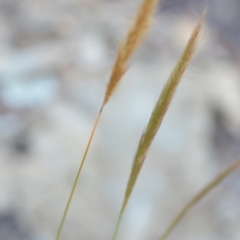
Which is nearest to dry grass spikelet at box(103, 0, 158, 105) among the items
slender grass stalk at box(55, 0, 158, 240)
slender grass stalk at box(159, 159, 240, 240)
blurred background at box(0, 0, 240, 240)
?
slender grass stalk at box(55, 0, 158, 240)

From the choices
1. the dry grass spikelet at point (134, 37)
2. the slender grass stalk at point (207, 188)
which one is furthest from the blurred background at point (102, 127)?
the dry grass spikelet at point (134, 37)

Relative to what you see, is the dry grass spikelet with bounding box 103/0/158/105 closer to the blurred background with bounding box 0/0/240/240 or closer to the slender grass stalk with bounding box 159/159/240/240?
the slender grass stalk with bounding box 159/159/240/240

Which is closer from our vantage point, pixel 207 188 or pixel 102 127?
pixel 207 188

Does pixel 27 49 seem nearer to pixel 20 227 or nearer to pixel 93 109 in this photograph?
pixel 93 109

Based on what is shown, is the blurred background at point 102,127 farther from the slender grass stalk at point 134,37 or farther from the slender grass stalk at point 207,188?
the slender grass stalk at point 134,37

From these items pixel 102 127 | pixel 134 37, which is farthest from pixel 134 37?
pixel 102 127

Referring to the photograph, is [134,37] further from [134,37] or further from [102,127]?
[102,127]

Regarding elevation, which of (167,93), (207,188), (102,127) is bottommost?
(102,127)

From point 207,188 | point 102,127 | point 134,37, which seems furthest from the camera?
point 102,127
